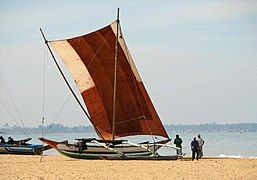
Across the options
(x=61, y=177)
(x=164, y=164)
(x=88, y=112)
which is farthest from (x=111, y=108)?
(x=61, y=177)

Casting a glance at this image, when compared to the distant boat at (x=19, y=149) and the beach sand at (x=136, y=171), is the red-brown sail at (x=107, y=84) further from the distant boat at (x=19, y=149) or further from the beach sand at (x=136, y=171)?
the distant boat at (x=19, y=149)

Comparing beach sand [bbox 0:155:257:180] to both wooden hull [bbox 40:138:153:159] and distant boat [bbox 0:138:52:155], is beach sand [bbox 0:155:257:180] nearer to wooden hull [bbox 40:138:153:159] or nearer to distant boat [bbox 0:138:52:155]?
wooden hull [bbox 40:138:153:159]

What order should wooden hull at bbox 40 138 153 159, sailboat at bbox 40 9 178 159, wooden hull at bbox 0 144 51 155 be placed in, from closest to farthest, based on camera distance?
1. wooden hull at bbox 40 138 153 159
2. sailboat at bbox 40 9 178 159
3. wooden hull at bbox 0 144 51 155

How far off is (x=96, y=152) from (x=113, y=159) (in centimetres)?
99

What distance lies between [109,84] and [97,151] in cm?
336

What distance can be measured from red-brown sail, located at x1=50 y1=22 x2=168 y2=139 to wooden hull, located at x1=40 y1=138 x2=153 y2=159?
121cm

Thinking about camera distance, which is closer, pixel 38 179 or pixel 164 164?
pixel 38 179

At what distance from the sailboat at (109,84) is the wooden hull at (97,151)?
94cm

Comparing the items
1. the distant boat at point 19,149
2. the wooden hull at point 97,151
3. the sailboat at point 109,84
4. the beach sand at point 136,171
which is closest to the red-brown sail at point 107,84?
the sailboat at point 109,84

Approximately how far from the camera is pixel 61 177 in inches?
742

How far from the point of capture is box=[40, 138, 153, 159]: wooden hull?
2761 centimetres

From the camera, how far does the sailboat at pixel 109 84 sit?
28.9 meters

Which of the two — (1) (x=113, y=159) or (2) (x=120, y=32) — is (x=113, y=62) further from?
(1) (x=113, y=159)

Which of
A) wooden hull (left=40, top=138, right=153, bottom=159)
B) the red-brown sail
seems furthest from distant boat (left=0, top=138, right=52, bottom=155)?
the red-brown sail
